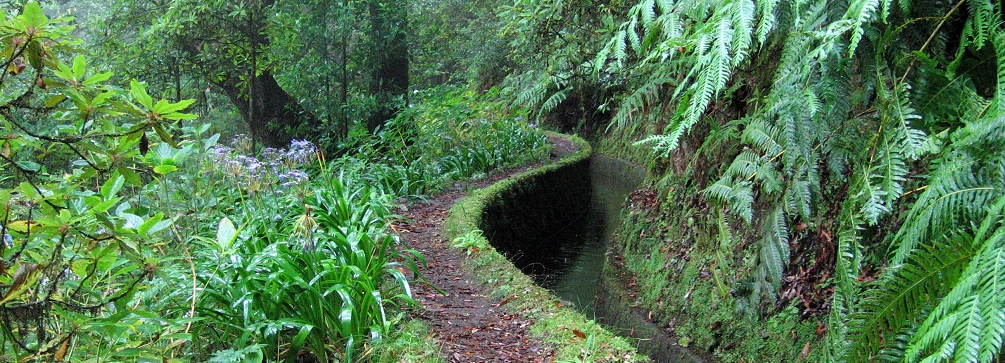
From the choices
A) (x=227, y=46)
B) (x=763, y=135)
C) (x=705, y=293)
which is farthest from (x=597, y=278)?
(x=227, y=46)

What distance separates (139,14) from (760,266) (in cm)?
901

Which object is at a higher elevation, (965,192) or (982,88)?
(982,88)

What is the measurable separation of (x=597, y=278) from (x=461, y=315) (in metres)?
4.00

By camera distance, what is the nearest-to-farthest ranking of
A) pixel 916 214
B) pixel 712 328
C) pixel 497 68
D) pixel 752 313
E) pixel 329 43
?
pixel 916 214
pixel 752 313
pixel 712 328
pixel 329 43
pixel 497 68

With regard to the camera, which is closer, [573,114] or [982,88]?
[982,88]

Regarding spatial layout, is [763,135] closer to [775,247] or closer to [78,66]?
[775,247]

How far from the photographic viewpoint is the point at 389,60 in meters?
9.82

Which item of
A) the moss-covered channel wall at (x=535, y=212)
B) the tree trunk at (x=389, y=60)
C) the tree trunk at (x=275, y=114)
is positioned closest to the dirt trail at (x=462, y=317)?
the moss-covered channel wall at (x=535, y=212)

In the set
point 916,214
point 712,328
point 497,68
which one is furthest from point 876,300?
point 497,68

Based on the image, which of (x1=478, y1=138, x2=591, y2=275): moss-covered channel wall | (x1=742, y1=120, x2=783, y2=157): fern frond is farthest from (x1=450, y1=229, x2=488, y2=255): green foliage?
(x1=742, y1=120, x2=783, y2=157): fern frond

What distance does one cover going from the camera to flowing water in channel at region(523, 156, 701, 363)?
233 inches

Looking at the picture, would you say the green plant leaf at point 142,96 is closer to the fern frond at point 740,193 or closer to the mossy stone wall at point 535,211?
the fern frond at point 740,193

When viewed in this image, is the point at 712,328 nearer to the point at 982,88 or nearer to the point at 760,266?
the point at 760,266

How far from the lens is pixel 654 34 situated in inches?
92.4
